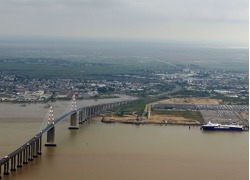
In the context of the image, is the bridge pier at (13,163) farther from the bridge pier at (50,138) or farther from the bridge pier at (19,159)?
the bridge pier at (50,138)

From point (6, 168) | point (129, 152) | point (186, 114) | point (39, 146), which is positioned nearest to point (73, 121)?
point (39, 146)

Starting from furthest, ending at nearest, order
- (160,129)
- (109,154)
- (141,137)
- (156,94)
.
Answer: (156,94) → (160,129) → (141,137) → (109,154)

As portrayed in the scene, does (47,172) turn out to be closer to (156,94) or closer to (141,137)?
(141,137)

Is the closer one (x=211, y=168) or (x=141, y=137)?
(x=211, y=168)

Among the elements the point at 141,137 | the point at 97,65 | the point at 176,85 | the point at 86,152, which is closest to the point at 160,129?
the point at 141,137

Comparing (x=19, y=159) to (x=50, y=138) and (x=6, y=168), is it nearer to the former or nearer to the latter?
(x=6, y=168)

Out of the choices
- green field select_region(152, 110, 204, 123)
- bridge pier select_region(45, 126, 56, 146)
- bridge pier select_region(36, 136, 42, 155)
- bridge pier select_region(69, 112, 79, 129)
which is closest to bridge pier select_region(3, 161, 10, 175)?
bridge pier select_region(36, 136, 42, 155)

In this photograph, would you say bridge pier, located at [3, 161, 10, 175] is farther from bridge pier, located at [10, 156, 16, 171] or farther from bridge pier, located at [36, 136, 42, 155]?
bridge pier, located at [36, 136, 42, 155]

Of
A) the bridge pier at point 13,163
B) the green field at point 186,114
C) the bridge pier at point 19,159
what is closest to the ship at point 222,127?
the green field at point 186,114
